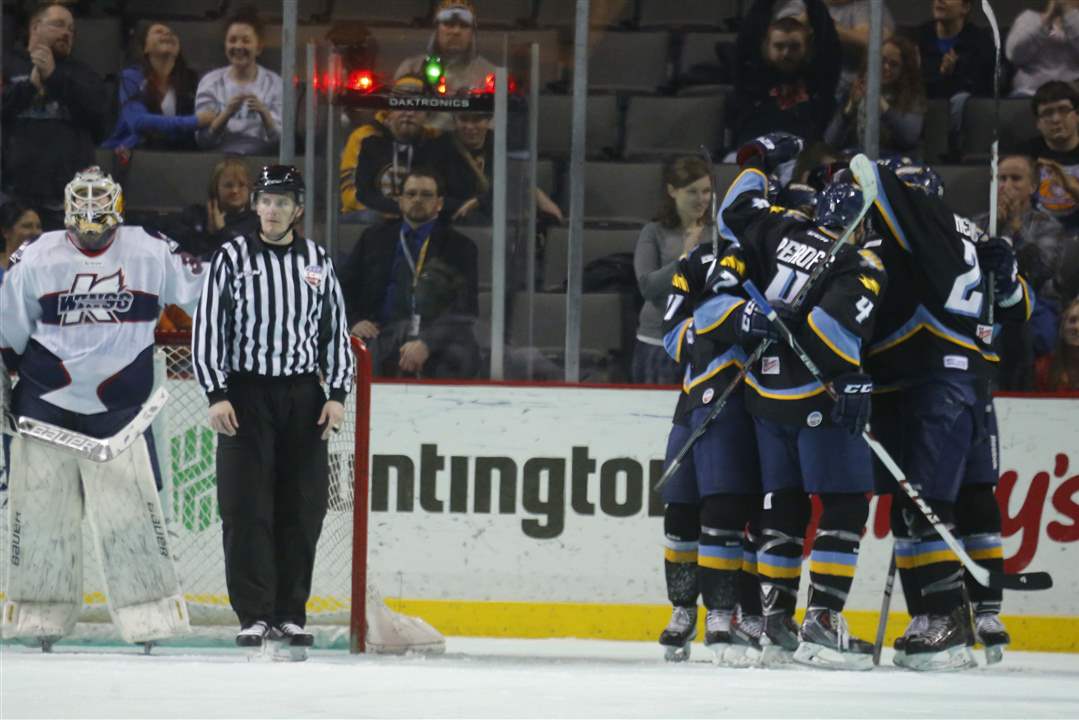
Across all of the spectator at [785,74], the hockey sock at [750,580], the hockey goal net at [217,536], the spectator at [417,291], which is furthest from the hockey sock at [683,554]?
the spectator at [785,74]

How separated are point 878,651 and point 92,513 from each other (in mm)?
2291

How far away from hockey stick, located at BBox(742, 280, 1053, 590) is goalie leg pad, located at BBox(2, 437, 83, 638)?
2.00 metres

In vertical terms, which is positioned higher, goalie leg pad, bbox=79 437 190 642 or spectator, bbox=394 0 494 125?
spectator, bbox=394 0 494 125

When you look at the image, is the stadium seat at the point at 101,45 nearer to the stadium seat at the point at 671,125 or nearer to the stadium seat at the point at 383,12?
the stadium seat at the point at 383,12

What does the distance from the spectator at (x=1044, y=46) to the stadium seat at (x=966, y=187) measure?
33 centimetres

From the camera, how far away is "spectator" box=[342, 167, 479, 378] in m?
7.03

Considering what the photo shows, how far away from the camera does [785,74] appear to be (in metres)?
7.30

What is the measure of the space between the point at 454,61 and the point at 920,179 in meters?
1.95

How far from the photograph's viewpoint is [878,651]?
6.09 meters

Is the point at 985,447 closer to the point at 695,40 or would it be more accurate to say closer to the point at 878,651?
the point at 878,651

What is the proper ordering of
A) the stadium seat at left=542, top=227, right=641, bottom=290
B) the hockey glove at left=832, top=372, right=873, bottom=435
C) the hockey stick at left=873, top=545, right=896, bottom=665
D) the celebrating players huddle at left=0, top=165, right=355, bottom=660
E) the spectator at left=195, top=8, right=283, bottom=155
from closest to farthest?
the hockey glove at left=832, top=372, right=873, bottom=435, the celebrating players huddle at left=0, top=165, right=355, bottom=660, the hockey stick at left=873, top=545, right=896, bottom=665, the stadium seat at left=542, top=227, right=641, bottom=290, the spectator at left=195, top=8, right=283, bottom=155

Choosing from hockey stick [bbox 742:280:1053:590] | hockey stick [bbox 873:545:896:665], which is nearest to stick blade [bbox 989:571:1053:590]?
hockey stick [bbox 742:280:1053:590]

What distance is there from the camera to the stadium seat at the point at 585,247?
7062 mm

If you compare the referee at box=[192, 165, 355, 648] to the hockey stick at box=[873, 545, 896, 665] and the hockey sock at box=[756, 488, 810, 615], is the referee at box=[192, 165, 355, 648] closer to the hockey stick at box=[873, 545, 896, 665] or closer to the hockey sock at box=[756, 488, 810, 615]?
the hockey sock at box=[756, 488, 810, 615]
